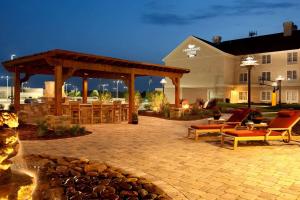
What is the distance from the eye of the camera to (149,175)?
Answer: 18.7ft

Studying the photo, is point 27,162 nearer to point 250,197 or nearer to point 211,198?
point 211,198

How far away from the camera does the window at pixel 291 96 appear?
105 feet

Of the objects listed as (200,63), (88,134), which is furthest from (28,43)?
(88,134)

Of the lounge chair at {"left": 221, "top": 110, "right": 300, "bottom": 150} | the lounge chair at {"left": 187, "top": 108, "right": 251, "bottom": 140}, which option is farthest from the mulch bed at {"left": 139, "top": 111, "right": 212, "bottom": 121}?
the lounge chair at {"left": 221, "top": 110, "right": 300, "bottom": 150}

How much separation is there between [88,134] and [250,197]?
775 centimetres

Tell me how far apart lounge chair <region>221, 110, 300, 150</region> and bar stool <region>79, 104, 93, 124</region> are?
7.94 m

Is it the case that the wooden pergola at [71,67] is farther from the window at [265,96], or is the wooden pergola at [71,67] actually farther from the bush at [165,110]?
the window at [265,96]

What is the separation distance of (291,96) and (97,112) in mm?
25051

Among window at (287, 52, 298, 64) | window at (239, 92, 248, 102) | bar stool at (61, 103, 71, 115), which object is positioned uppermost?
window at (287, 52, 298, 64)

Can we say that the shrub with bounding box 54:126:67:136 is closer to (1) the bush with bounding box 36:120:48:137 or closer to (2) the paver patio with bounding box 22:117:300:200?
(1) the bush with bounding box 36:120:48:137

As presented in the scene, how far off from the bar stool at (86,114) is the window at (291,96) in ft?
82.9

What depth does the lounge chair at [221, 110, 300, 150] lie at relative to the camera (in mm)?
8414

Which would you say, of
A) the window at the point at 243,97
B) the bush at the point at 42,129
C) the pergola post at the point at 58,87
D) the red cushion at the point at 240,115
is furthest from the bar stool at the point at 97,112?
the window at the point at 243,97

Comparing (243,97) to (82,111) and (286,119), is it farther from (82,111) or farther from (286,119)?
(286,119)
